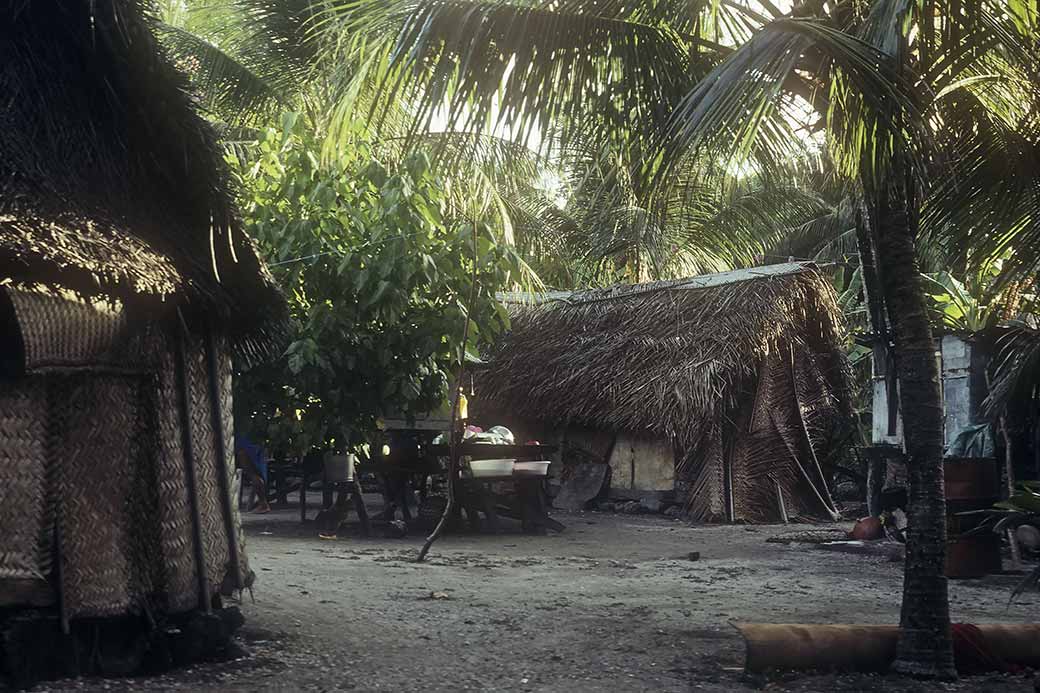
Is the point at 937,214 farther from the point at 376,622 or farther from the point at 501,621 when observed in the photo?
the point at 376,622

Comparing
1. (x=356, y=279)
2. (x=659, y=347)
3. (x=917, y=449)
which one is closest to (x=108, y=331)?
(x=917, y=449)

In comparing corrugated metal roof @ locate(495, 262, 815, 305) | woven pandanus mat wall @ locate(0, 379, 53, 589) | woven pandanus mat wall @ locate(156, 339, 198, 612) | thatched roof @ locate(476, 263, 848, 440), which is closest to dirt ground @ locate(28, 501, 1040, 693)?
woven pandanus mat wall @ locate(156, 339, 198, 612)

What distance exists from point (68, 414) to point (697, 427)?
11.1m

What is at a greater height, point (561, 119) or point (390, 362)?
point (561, 119)

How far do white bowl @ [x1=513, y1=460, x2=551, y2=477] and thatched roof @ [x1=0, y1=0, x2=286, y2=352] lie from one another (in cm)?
662

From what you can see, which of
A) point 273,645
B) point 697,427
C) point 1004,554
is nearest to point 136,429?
point 273,645

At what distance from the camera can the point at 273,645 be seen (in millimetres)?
6848

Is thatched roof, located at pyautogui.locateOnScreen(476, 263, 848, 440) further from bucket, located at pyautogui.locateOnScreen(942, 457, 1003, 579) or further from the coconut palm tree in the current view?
the coconut palm tree

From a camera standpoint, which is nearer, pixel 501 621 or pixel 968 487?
pixel 501 621

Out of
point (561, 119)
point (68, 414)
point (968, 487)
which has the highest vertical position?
point (561, 119)

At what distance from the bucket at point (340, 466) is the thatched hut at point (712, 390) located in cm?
445

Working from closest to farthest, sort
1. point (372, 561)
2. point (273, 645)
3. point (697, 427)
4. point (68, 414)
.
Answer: point (68, 414)
point (273, 645)
point (372, 561)
point (697, 427)

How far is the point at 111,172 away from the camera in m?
6.35

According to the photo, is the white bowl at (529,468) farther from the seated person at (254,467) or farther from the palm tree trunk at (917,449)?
the palm tree trunk at (917,449)
